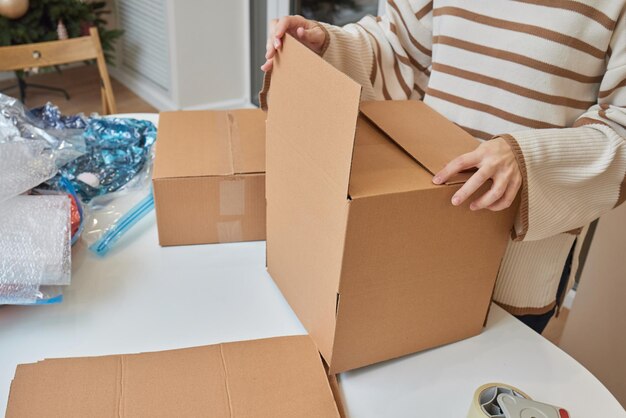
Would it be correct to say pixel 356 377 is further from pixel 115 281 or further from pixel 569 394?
pixel 115 281

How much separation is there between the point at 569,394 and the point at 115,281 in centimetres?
66

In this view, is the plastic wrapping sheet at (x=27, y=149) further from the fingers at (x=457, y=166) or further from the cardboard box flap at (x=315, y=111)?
the fingers at (x=457, y=166)

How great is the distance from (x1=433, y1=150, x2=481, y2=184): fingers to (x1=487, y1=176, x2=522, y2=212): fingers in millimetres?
50

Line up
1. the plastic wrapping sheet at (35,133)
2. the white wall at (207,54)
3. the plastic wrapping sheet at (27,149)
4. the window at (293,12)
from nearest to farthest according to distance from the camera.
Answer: the plastic wrapping sheet at (27,149) → the plastic wrapping sheet at (35,133) → the window at (293,12) → the white wall at (207,54)

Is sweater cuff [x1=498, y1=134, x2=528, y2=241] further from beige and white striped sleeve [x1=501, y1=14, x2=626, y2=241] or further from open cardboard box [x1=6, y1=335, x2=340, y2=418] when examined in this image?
open cardboard box [x1=6, y1=335, x2=340, y2=418]

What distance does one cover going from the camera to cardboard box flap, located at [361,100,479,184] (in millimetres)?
734

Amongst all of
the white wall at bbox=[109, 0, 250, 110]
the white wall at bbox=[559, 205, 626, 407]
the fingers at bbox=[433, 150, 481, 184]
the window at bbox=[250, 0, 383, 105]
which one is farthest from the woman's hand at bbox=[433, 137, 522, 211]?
the white wall at bbox=[109, 0, 250, 110]

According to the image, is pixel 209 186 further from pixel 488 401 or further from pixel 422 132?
pixel 488 401

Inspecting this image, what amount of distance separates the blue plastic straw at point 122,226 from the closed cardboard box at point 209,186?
8 cm

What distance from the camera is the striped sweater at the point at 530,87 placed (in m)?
0.74

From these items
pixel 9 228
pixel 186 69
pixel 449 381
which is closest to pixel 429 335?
pixel 449 381

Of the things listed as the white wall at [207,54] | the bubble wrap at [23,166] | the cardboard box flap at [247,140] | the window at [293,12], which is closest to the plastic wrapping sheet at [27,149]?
the bubble wrap at [23,166]

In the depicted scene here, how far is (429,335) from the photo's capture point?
802mm

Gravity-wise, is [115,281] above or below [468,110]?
below
